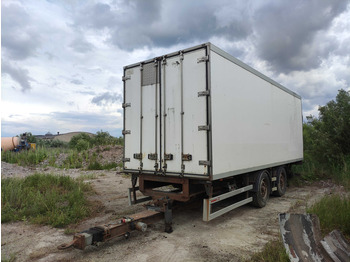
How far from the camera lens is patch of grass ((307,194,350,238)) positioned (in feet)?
15.3

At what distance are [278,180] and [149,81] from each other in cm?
539

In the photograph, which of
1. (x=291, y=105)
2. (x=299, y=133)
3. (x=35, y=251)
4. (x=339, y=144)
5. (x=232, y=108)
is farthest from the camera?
(x=339, y=144)

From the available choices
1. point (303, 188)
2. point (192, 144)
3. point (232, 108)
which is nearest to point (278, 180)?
point (303, 188)

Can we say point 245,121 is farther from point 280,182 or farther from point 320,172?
point 320,172

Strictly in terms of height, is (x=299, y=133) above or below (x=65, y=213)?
above

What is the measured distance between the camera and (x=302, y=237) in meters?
3.77

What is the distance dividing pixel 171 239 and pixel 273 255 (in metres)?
1.87

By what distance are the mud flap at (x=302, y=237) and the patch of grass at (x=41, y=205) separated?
14.5ft

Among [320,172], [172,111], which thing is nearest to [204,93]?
[172,111]

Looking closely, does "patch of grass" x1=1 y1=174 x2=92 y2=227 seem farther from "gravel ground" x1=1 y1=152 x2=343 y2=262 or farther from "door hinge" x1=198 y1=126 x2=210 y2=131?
"door hinge" x1=198 y1=126 x2=210 y2=131

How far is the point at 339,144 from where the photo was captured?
40.2 feet

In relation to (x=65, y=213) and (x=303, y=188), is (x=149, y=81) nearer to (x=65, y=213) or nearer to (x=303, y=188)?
(x=65, y=213)

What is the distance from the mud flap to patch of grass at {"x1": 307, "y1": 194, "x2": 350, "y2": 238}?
1.00 m

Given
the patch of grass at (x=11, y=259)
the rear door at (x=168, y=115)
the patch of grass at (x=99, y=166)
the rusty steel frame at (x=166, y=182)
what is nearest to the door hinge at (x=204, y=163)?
the rear door at (x=168, y=115)
